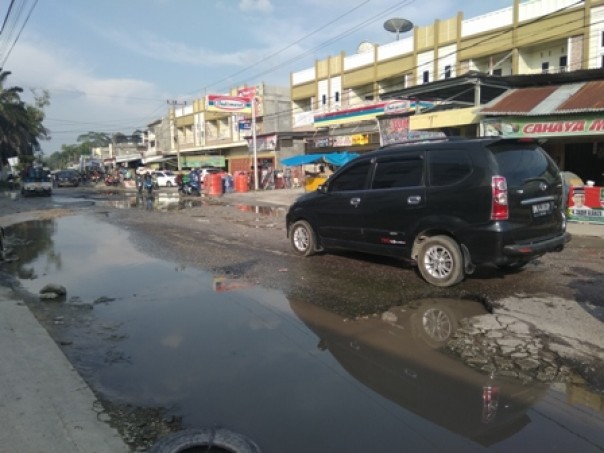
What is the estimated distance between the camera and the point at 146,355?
16.6ft

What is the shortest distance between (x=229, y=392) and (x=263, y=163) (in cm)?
4180

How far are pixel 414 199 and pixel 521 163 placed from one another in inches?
59.4

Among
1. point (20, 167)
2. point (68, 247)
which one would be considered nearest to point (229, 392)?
point (68, 247)

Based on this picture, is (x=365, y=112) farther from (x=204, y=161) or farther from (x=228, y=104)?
(x=204, y=161)

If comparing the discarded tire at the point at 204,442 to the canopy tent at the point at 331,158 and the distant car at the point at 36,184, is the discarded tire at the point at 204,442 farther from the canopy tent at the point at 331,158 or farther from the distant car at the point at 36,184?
the distant car at the point at 36,184

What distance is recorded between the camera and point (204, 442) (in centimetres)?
325

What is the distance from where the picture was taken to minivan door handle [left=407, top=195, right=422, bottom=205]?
291 inches

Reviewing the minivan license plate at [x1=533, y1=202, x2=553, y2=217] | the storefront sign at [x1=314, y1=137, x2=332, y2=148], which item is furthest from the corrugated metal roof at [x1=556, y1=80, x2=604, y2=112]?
the storefront sign at [x1=314, y1=137, x2=332, y2=148]

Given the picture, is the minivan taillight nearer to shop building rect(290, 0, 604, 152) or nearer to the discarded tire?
the discarded tire

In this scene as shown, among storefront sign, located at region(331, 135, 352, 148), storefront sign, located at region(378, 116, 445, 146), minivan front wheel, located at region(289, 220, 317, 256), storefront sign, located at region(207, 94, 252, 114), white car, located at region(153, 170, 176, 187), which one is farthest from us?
white car, located at region(153, 170, 176, 187)

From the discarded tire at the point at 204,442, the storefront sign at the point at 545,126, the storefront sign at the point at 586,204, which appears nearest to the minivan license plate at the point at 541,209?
the discarded tire at the point at 204,442

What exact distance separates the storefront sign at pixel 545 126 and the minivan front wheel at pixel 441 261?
28.0ft

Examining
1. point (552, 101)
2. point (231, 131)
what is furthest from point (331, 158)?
point (231, 131)

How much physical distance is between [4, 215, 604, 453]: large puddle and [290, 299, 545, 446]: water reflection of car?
14mm
